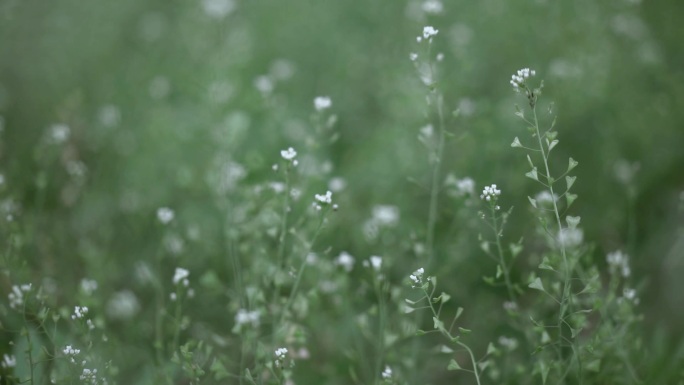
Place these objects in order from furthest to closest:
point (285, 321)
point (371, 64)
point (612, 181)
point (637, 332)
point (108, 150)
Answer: point (371, 64) < point (108, 150) < point (612, 181) < point (637, 332) < point (285, 321)

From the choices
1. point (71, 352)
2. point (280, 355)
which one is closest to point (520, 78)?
point (280, 355)

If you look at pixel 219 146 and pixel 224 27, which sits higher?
pixel 224 27

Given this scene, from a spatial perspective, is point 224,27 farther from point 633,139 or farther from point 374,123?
point 633,139

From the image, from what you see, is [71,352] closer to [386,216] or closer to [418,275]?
[418,275]

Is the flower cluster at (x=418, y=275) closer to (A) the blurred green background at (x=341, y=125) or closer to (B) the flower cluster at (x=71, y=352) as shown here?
(A) the blurred green background at (x=341, y=125)

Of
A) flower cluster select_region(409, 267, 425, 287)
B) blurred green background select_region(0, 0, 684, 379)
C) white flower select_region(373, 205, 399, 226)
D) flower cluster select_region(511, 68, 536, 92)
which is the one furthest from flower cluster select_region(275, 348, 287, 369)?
white flower select_region(373, 205, 399, 226)

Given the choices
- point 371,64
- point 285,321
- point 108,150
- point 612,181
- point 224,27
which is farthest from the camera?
point 224,27

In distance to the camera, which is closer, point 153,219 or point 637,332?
point 637,332

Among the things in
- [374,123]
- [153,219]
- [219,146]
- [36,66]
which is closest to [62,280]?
[153,219]
